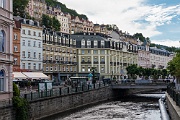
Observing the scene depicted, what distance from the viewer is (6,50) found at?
32.4m

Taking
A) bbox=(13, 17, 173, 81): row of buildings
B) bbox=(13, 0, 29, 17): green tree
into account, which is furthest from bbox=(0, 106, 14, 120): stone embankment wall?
bbox=(13, 0, 29, 17): green tree

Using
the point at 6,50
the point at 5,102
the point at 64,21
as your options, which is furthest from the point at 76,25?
the point at 5,102

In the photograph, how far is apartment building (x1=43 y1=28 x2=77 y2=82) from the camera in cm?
8756

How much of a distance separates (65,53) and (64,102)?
5097 centimetres

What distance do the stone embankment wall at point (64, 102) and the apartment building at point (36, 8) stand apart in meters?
94.7

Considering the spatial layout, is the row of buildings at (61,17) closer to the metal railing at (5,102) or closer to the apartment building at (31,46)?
the apartment building at (31,46)

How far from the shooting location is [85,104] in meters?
55.3

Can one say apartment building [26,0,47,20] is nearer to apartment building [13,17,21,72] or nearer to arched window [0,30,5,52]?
apartment building [13,17,21,72]

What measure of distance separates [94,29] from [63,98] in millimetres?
153111

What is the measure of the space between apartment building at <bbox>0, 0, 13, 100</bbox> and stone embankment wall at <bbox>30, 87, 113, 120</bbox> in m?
4.09

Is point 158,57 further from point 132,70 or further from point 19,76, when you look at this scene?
point 19,76

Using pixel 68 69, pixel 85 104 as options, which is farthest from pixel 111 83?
pixel 68 69

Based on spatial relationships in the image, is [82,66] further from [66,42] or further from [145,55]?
[145,55]

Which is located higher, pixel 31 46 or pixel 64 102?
pixel 31 46
